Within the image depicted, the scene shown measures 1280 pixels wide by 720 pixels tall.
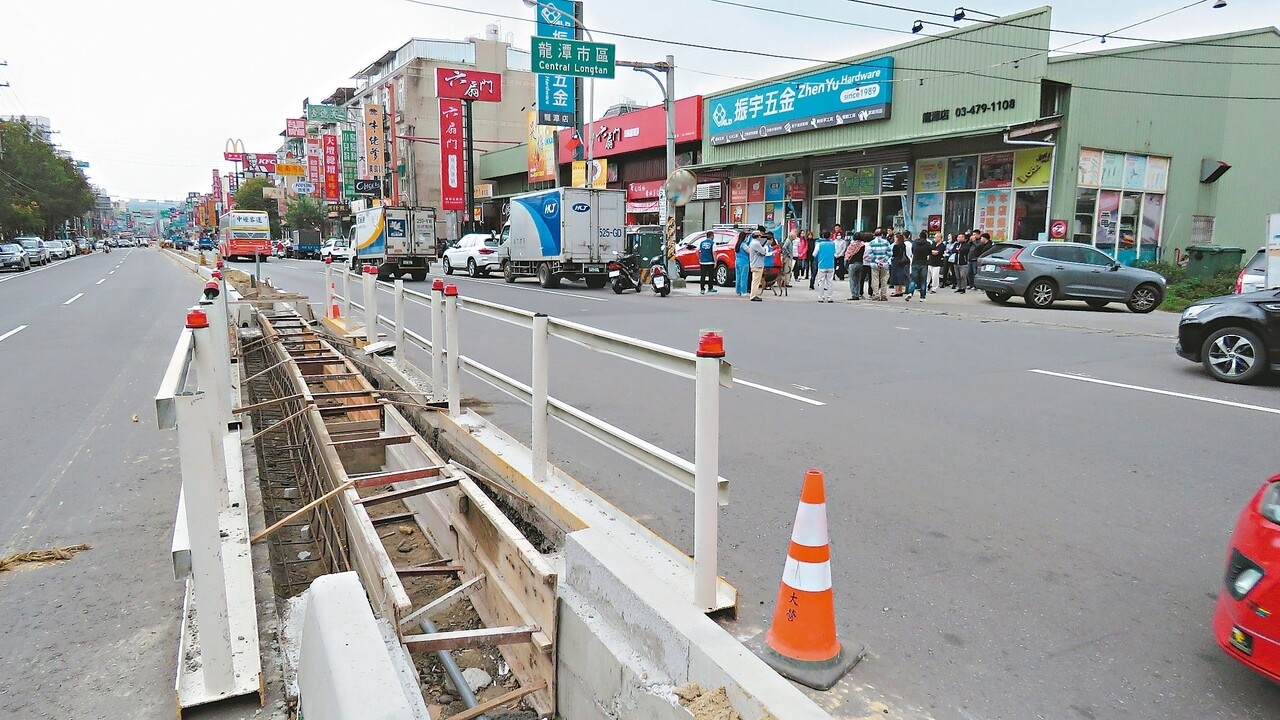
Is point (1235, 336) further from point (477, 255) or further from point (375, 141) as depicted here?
point (375, 141)

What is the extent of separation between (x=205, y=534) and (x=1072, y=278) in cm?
1867

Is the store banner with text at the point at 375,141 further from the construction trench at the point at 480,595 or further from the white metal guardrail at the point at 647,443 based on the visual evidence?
the white metal guardrail at the point at 647,443

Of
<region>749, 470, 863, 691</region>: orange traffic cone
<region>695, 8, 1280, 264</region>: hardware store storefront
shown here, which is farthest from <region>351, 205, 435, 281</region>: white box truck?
<region>749, 470, 863, 691</region>: orange traffic cone

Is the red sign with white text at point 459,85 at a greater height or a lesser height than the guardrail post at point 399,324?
greater

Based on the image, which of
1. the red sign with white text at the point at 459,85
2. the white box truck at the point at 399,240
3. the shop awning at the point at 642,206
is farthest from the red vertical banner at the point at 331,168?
the shop awning at the point at 642,206

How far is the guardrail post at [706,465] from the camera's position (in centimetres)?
295

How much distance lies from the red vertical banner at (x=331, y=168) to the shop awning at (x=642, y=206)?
5130cm

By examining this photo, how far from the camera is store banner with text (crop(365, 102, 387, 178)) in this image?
2744 inches

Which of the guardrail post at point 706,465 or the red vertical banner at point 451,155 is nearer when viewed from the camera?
the guardrail post at point 706,465

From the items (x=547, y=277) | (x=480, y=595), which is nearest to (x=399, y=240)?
(x=547, y=277)

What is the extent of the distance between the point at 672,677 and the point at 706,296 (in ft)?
63.0

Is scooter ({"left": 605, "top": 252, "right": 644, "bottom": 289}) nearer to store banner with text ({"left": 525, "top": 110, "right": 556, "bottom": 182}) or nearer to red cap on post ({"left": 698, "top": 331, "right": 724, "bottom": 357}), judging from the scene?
red cap on post ({"left": 698, "top": 331, "right": 724, "bottom": 357})

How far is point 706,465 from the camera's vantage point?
3018 mm

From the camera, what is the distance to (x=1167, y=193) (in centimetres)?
2464
